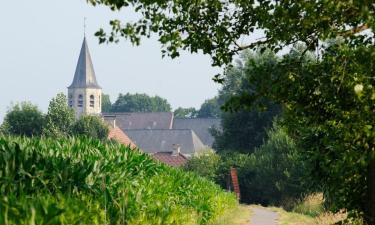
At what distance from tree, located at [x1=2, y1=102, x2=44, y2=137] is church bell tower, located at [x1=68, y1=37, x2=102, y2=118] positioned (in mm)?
63141

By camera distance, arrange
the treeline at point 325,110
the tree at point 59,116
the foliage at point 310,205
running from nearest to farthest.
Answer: the treeline at point 325,110, the foliage at point 310,205, the tree at point 59,116

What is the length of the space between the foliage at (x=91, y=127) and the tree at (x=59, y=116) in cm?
89

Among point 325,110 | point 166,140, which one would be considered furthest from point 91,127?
point 325,110

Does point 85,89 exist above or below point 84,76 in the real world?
below

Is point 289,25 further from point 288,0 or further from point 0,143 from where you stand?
point 0,143

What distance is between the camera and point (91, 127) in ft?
297

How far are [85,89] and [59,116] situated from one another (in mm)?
68659

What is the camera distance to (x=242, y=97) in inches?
547

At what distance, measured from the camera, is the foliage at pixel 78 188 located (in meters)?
10.4

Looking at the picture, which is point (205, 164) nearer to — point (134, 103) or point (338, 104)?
point (338, 104)

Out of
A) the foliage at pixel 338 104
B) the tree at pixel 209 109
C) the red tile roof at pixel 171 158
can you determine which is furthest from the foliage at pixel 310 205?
the tree at pixel 209 109

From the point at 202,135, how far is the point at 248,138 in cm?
9118

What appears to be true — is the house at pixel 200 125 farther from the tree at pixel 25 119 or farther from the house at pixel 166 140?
the tree at pixel 25 119

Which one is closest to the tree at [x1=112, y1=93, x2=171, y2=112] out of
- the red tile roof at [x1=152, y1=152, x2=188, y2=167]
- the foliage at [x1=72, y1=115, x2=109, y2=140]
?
the red tile roof at [x1=152, y1=152, x2=188, y2=167]
